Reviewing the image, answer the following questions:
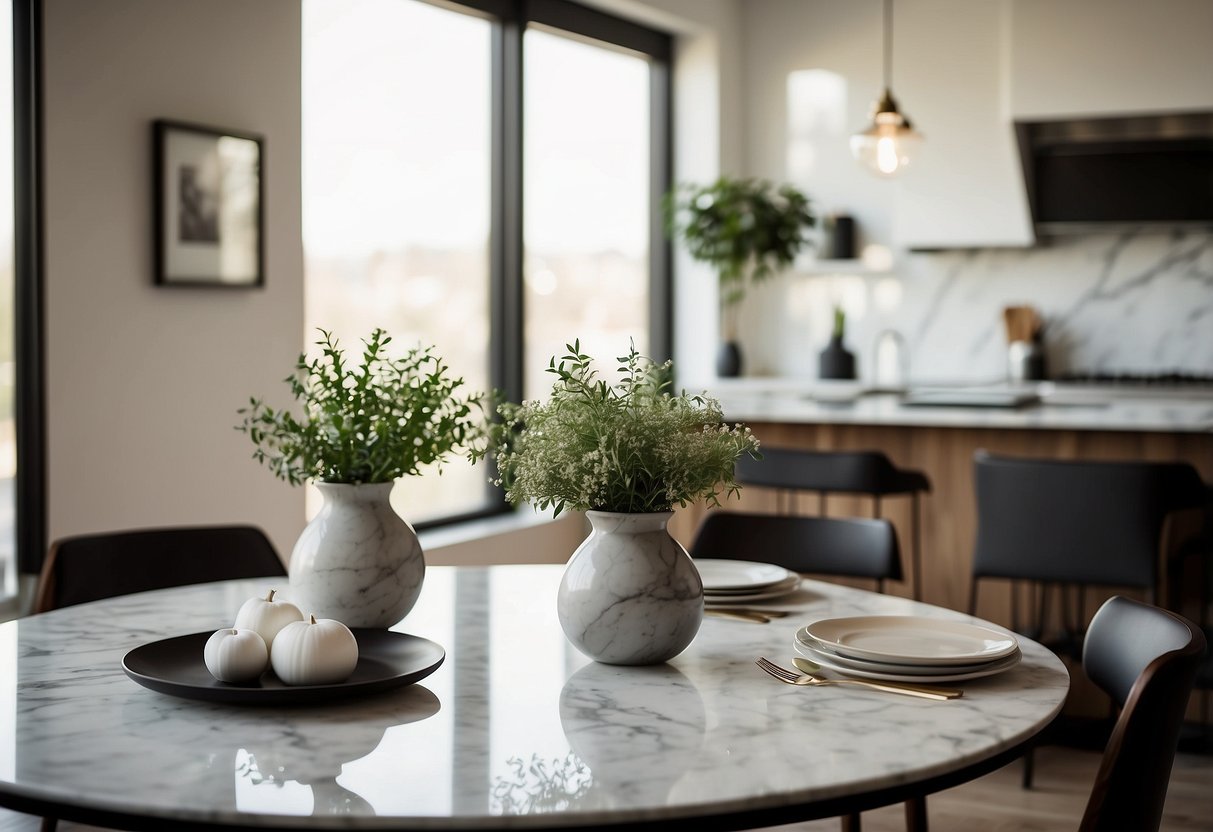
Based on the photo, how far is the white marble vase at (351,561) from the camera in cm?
168

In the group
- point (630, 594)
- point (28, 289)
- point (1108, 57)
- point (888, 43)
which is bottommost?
point (630, 594)

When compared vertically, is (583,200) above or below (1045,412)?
above

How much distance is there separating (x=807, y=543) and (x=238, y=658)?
137cm

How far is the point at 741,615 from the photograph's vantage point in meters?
1.88

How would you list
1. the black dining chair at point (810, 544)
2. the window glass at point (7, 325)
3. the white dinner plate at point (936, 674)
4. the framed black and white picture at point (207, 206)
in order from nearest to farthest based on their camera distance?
the white dinner plate at point (936, 674) → the black dining chair at point (810, 544) → the window glass at point (7, 325) → the framed black and white picture at point (207, 206)

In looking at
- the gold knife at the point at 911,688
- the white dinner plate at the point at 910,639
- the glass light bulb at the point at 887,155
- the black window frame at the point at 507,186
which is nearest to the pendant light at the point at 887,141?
the glass light bulb at the point at 887,155

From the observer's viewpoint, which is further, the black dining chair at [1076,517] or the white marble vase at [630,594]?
the black dining chair at [1076,517]

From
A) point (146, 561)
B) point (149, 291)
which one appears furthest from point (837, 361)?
point (146, 561)

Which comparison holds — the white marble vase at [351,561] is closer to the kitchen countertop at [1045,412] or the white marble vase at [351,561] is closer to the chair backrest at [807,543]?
the chair backrest at [807,543]

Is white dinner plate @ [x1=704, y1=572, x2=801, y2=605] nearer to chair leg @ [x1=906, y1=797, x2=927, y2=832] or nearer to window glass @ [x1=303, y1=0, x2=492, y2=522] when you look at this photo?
chair leg @ [x1=906, y1=797, x2=927, y2=832]

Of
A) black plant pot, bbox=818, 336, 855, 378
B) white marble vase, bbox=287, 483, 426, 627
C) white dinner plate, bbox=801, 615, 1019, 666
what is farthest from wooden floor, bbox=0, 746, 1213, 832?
black plant pot, bbox=818, 336, 855, 378

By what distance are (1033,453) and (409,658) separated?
9.07 feet

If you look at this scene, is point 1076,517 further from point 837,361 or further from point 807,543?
point 837,361

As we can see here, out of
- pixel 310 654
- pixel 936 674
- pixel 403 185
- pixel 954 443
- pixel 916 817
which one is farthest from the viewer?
pixel 403 185
